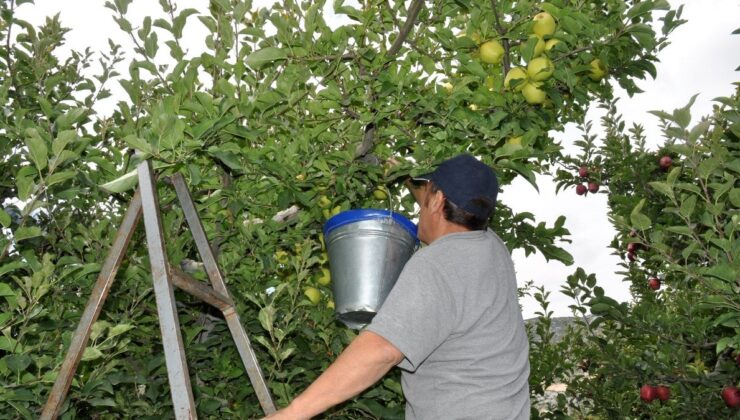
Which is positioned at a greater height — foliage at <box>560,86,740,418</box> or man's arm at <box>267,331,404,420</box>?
foliage at <box>560,86,740,418</box>

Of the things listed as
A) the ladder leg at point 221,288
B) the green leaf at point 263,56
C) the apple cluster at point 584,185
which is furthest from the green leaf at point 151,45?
the apple cluster at point 584,185

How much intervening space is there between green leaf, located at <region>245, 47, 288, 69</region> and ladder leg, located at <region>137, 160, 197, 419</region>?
0.63 m

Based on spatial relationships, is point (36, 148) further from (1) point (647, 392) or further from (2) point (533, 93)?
(1) point (647, 392)

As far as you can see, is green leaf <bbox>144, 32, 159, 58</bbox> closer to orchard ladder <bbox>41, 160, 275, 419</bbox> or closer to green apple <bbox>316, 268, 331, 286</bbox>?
orchard ladder <bbox>41, 160, 275, 419</bbox>

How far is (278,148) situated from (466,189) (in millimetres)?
865

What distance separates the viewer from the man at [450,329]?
186 centimetres

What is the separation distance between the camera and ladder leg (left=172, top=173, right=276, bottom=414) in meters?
2.31

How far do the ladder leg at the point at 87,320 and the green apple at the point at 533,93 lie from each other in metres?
1.40

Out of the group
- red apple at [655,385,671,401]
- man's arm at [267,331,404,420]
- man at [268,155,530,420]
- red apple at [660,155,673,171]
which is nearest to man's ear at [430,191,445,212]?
man at [268,155,530,420]

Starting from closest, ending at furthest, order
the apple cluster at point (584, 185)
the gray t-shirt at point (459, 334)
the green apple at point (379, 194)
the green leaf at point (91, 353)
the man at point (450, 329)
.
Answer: the man at point (450, 329)
the gray t-shirt at point (459, 334)
the green leaf at point (91, 353)
the green apple at point (379, 194)
the apple cluster at point (584, 185)

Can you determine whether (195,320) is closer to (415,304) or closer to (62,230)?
(62,230)

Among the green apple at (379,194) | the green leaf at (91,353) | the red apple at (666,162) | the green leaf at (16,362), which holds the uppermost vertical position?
the red apple at (666,162)

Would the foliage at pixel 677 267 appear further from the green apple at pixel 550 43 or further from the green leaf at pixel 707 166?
the green apple at pixel 550 43

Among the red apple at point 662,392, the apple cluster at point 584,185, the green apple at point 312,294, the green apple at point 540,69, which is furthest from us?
the apple cluster at point 584,185
